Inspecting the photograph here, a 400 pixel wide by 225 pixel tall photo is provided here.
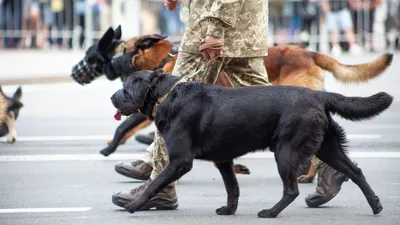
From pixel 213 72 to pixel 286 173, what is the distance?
1.15 metres

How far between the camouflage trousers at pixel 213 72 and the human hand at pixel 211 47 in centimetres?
16

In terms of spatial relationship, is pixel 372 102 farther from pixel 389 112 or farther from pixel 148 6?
pixel 148 6

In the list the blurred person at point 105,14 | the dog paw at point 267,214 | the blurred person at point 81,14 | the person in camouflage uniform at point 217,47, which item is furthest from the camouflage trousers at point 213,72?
the blurred person at point 81,14

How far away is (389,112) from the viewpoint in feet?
45.4

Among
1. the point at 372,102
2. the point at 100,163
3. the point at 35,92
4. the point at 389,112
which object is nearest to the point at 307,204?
the point at 372,102

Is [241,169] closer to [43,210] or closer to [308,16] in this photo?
[43,210]

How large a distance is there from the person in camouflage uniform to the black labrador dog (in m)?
0.47

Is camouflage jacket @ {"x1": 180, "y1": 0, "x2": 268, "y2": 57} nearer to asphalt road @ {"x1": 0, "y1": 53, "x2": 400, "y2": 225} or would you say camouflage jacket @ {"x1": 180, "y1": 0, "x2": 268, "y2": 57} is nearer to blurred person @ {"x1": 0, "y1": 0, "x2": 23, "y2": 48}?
asphalt road @ {"x1": 0, "y1": 53, "x2": 400, "y2": 225}

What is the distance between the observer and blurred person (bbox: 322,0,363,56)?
25641 millimetres

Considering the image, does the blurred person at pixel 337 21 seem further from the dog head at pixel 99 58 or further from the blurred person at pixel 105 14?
the dog head at pixel 99 58

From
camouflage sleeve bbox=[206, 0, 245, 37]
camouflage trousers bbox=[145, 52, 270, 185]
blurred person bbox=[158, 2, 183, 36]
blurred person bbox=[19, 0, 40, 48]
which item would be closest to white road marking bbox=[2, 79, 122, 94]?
blurred person bbox=[19, 0, 40, 48]

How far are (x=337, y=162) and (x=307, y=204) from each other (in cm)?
54

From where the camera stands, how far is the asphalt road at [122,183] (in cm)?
638

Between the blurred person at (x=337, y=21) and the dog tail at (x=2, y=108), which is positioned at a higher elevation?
the dog tail at (x=2, y=108)
